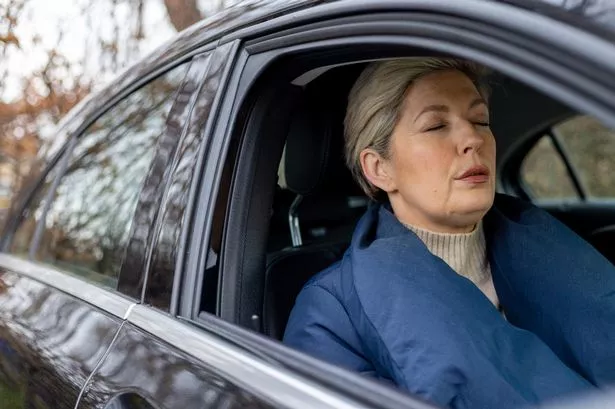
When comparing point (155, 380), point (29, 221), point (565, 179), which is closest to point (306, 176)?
point (155, 380)

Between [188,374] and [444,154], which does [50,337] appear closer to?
[188,374]

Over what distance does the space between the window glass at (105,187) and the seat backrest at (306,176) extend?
37 cm

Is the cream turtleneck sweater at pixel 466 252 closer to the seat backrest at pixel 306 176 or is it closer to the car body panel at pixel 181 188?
the seat backrest at pixel 306 176

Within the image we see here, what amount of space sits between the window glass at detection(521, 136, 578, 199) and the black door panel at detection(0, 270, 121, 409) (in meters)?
3.07

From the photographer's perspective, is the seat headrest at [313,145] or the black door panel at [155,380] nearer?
the black door panel at [155,380]

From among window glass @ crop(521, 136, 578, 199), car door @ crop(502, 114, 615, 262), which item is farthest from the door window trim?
window glass @ crop(521, 136, 578, 199)

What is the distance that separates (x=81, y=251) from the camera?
98.0 inches

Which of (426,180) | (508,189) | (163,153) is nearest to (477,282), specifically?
(426,180)

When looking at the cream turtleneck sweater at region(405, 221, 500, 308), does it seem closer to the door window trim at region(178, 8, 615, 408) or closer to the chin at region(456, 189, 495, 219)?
the chin at region(456, 189, 495, 219)

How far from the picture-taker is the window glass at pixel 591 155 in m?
4.78

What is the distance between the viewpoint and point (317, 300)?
1881 mm

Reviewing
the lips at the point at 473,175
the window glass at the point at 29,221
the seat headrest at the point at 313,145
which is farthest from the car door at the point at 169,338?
the window glass at the point at 29,221

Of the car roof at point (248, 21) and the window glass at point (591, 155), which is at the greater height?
the window glass at point (591, 155)

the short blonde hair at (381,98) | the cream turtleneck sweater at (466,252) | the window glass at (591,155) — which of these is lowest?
the cream turtleneck sweater at (466,252)
